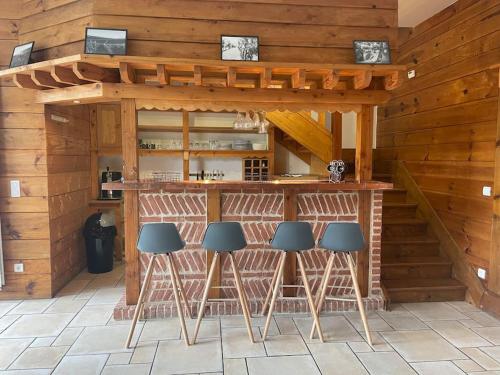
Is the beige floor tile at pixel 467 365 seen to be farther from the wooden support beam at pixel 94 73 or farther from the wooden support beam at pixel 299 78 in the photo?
the wooden support beam at pixel 94 73

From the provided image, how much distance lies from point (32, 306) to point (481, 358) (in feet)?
13.9

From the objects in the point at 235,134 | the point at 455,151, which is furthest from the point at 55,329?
the point at 455,151

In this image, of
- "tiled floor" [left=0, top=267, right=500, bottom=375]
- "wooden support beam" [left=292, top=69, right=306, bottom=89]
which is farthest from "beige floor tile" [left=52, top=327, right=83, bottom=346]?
"wooden support beam" [left=292, top=69, right=306, bottom=89]

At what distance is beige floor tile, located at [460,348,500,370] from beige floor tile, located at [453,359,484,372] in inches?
1.7

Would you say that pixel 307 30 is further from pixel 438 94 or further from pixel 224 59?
pixel 438 94

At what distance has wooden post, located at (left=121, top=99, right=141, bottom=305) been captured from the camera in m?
3.45

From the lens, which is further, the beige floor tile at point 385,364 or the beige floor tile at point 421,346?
the beige floor tile at point 421,346

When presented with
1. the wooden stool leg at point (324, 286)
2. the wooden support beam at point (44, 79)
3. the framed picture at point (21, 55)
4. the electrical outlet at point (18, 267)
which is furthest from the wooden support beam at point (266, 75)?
the electrical outlet at point (18, 267)

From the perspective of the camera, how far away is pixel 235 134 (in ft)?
20.9

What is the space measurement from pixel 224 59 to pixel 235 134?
3.11 meters

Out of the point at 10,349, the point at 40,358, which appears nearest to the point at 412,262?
the point at 40,358

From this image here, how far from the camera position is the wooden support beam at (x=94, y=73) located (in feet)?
10.1

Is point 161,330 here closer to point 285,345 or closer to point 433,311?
point 285,345

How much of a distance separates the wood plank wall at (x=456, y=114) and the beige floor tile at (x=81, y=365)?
3.80 m
